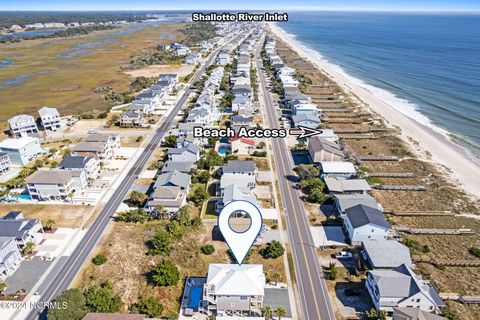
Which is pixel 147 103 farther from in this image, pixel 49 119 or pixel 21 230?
pixel 21 230

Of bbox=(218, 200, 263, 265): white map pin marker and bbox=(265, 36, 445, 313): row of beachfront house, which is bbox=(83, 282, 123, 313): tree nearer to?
bbox=(218, 200, 263, 265): white map pin marker

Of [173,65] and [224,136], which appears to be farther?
[173,65]

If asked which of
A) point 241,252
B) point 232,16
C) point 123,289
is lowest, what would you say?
point 123,289

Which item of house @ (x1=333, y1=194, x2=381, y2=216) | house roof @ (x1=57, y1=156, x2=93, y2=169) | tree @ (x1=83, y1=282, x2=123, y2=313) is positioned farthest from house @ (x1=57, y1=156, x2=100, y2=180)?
house @ (x1=333, y1=194, x2=381, y2=216)

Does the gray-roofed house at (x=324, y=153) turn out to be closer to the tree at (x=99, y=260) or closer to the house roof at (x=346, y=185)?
the house roof at (x=346, y=185)

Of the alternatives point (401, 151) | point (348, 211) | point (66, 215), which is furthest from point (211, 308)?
point (401, 151)

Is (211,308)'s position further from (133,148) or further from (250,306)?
(133,148)

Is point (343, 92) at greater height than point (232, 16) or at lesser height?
lesser

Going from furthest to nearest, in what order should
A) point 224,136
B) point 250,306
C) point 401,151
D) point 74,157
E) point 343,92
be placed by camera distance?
1. point 343,92
2. point 224,136
3. point 401,151
4. point 74,157
5. point 250,306
